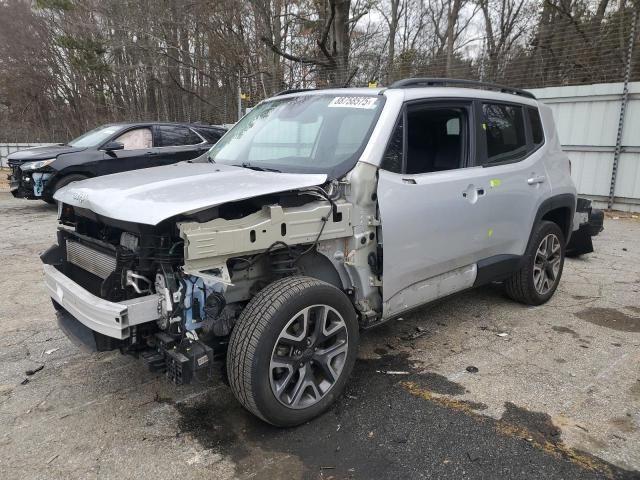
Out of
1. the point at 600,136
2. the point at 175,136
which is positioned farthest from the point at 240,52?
the point at 600,136

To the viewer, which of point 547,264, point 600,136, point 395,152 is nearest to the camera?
point 395,152

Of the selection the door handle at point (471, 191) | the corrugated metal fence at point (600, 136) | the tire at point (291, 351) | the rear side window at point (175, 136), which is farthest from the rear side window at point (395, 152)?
the corrugated metal fence at point (600, 136)

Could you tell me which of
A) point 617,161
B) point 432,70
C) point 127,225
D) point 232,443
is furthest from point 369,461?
point 432,70

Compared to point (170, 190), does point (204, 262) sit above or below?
below

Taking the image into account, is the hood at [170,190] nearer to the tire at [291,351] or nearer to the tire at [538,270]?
the tire at [291,351]

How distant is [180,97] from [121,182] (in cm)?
1788

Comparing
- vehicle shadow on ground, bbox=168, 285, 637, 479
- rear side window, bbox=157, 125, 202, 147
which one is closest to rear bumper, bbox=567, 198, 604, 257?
vehicle shadow on ground, bbox=168, 285, 637, 479

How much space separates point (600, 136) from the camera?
9.86 metres

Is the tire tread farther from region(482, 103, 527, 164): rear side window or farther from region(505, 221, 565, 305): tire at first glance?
region(505, 221, 565, 305): tire

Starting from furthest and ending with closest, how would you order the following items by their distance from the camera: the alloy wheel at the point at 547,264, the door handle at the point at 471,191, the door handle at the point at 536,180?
Answer: 1. the alloy wheel at the point at 547,264
2. the door handle at the point at 536,180
3. the door handle at the point at 471,191

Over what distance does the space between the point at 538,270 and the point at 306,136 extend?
2.67 m

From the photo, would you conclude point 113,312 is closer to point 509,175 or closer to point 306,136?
point 306,136

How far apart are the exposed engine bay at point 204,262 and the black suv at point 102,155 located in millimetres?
6518

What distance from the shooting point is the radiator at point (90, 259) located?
114 inches
